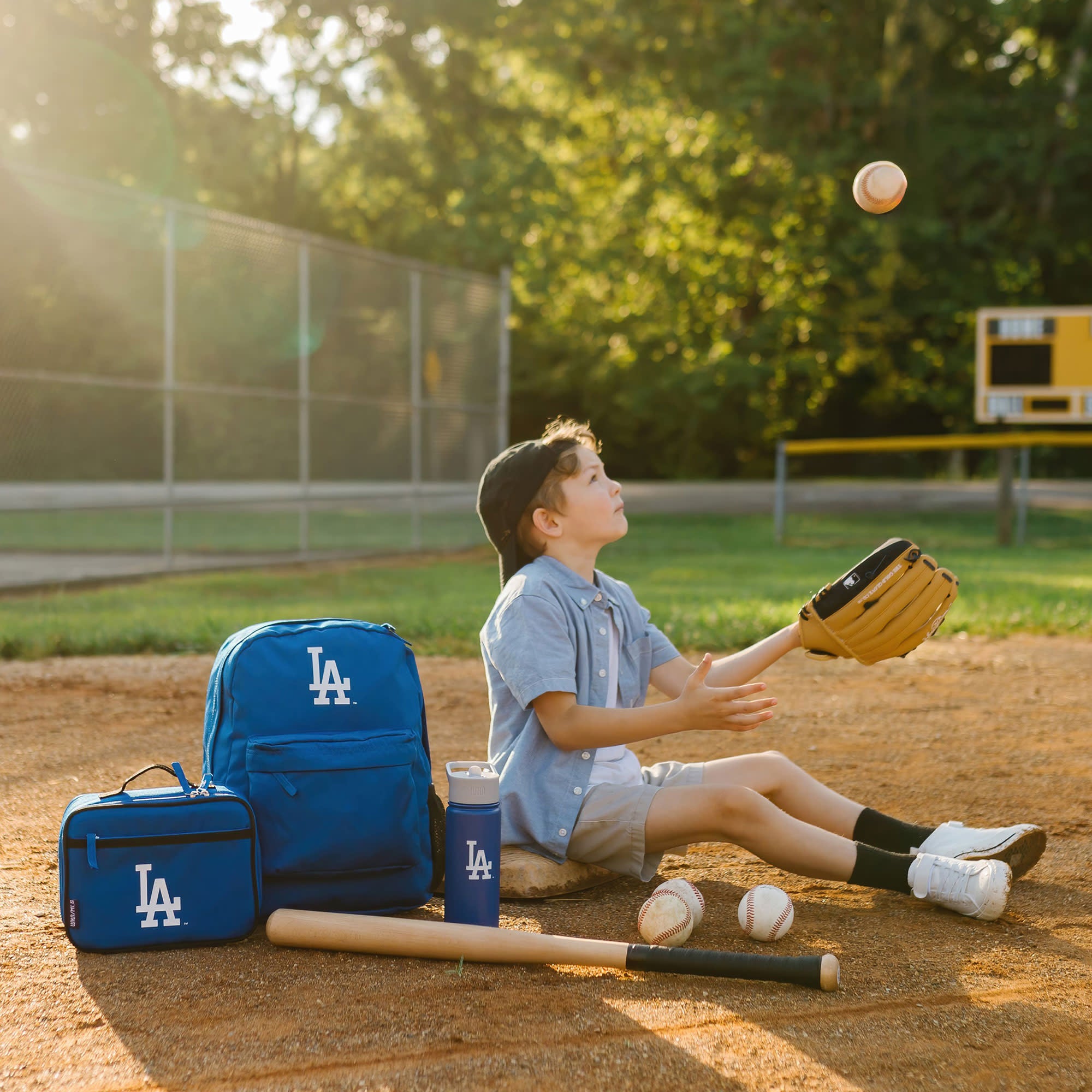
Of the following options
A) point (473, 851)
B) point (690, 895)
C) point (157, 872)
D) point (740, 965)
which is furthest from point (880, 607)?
point (157, 872)

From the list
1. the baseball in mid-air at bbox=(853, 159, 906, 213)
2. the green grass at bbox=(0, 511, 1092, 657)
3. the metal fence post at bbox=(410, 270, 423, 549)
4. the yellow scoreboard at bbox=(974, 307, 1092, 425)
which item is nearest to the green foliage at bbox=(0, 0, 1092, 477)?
the yellow scoreboard at bbox=(974, 307, 1092, 425)

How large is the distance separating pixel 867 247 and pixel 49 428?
12.8 meters

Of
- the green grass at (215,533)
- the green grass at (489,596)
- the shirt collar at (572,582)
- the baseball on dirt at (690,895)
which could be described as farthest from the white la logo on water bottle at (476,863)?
the green grass at (215,533)

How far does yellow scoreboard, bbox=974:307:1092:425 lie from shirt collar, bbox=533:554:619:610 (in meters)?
12.5

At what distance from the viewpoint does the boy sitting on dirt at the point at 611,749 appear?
9.74 feet

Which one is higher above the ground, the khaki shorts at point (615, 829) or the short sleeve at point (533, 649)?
the short sleeve at point (533, 649)

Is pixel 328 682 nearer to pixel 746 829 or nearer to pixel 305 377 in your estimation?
pixel 746 829

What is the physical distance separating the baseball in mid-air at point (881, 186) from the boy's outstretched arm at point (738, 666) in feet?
6.81

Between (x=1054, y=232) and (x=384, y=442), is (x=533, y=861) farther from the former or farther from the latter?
(x=1054, y=232)

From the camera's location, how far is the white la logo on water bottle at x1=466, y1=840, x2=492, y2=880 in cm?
279

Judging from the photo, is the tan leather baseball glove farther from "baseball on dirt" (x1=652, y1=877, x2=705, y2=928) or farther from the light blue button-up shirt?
"baseball on dirt" (x1=652, y1=877, x2=705, y2=928)

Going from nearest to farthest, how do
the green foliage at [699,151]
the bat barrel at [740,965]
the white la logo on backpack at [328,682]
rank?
the bat barrel at [740,965], the white la logo on backpack at [328,682], the green foliage at [699,151]

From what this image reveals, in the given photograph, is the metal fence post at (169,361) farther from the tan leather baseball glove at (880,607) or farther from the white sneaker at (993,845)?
the white sneaker at (993,845)

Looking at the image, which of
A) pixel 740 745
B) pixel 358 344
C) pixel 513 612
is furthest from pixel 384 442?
pixel 513 612
